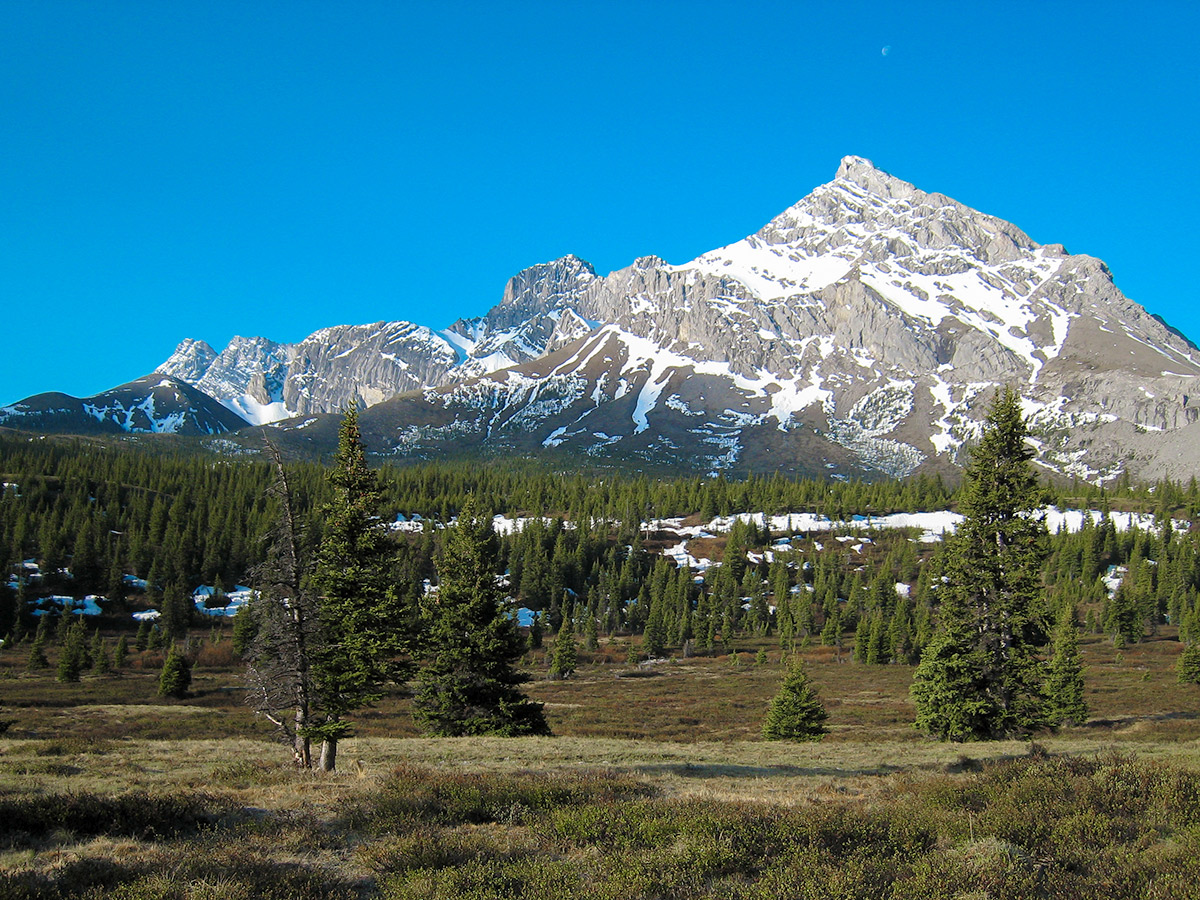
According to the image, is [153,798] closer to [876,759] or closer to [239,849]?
[239,849]

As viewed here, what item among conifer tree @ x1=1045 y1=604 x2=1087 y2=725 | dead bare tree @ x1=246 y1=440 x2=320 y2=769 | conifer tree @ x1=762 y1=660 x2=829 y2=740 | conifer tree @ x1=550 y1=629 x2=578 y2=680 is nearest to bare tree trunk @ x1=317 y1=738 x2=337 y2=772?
dead bare tree @ x1=246 y1=440 x2=320 y2=769

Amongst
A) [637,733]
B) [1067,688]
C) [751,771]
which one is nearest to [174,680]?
[637,733]

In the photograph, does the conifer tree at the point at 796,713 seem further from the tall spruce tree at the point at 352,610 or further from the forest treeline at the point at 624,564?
the forest treeline at the point at 624,564

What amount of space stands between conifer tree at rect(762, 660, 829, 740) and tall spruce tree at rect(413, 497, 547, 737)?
14312 millimetres

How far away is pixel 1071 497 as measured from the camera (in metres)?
196

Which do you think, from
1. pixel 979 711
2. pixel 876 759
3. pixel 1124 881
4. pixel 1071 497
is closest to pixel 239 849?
pixel 1124 881

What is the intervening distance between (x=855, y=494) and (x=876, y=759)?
592 ft

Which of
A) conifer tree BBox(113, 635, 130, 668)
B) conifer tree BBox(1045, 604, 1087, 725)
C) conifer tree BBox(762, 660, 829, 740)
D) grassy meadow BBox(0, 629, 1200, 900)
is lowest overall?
conifer tree BBox(113, 635, 130, 668)

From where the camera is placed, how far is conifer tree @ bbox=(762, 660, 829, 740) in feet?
125

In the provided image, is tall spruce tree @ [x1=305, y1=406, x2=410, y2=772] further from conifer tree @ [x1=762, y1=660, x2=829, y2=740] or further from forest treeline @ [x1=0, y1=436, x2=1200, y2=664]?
forest treeline @ [x1=0, y1=436, x2=1200, y2=664]

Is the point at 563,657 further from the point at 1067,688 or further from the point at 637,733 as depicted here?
the point at 1067,688

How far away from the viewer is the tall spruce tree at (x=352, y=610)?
21.4m

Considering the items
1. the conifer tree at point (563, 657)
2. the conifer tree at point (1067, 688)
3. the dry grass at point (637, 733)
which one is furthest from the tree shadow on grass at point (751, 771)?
the conifer tree at point (563, 657)

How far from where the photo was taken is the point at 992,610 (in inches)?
1083
